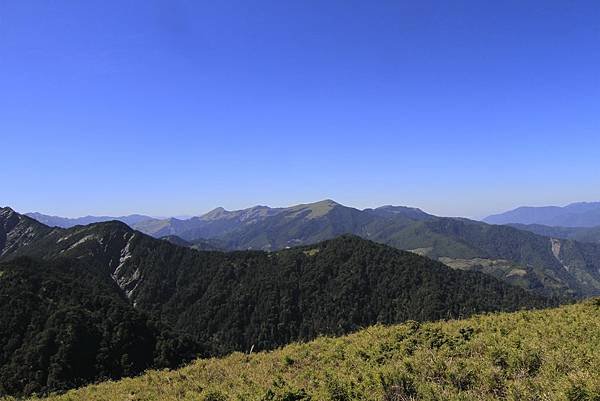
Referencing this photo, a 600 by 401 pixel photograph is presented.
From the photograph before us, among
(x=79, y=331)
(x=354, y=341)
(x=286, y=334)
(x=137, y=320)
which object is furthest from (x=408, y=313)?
(x=354, y=341)

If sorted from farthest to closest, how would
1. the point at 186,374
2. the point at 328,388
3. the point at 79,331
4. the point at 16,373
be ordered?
the point at 79,331, the point at 16,373, the point at 186,374, the point at 328,388

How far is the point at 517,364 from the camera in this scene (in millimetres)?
11695

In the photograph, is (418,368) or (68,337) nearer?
(418,368)

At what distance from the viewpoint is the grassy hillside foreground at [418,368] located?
10.4m

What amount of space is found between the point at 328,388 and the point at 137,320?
8319cm

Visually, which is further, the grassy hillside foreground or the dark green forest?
the dark green forest

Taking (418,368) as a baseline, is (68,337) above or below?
below

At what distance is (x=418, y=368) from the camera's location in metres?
12.5

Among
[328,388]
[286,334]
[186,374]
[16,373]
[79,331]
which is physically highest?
[328,388]

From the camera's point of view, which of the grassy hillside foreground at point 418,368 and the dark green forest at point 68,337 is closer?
the grassy hillside foreground at point 418,368

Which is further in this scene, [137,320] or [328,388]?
[137,320]

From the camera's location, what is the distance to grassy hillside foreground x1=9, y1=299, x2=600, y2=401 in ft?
34.1

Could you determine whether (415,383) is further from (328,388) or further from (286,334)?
(286,334)

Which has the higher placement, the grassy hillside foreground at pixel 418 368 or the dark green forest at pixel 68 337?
the grassy hillside foreground at pixel 418 368
